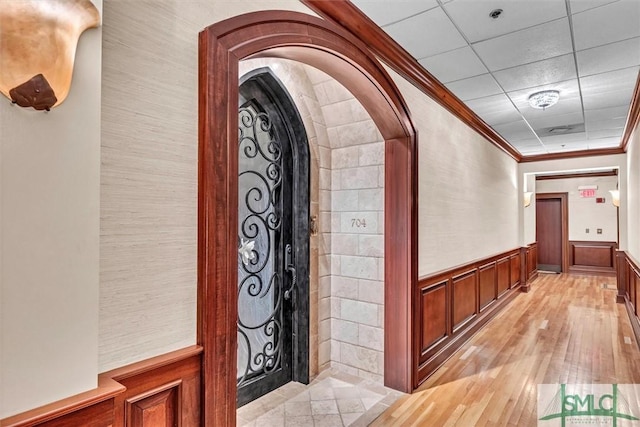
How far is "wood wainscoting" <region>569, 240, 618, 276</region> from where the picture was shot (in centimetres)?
892

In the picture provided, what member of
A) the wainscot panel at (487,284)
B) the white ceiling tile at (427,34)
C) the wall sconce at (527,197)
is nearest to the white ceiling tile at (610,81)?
the white ceiling tile at (427,34)

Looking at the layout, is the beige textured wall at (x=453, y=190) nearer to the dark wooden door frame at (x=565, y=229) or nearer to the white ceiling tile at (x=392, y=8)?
the white ceiling tile at (x=392, y=8)

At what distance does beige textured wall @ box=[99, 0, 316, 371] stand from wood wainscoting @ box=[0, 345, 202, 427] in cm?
5

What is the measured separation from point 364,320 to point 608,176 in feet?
29.9

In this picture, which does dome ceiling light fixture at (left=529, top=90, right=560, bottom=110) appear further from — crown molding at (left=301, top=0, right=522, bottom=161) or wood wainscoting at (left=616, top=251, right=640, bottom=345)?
wood wainscoting at (left=616, top=251, right=640, bottom=345)

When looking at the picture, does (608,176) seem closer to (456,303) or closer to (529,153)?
(529,153)

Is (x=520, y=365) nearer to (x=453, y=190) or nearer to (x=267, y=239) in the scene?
(x=453, y=190)

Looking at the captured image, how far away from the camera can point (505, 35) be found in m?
2.50

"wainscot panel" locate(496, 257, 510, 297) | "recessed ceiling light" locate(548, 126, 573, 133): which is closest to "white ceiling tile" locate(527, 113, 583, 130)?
"recessed ceiling light" locate(548, 126, 573, 133)

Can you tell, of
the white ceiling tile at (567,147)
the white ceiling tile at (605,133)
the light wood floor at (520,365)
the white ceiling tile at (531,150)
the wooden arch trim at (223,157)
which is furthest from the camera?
the white ceiling tile at (531,150)

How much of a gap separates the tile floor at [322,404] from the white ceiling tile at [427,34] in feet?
8.89

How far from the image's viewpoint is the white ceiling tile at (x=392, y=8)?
213 cm

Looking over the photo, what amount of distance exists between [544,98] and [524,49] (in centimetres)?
119

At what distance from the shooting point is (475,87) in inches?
137
